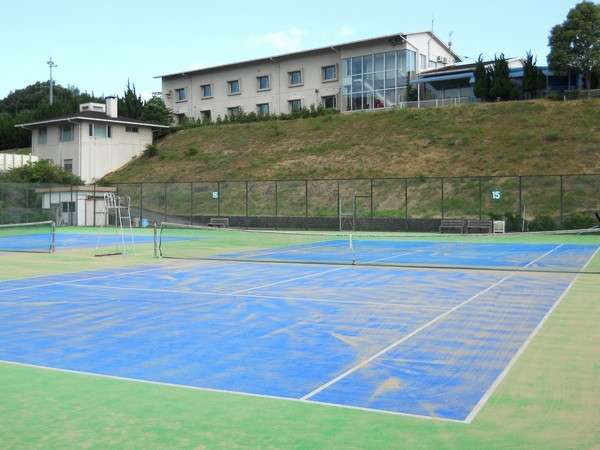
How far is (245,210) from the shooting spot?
156 ft

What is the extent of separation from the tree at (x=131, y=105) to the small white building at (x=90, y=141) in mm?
4815

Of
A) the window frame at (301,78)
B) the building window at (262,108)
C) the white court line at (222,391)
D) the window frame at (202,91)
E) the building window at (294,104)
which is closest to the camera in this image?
the white court line at (222,391)

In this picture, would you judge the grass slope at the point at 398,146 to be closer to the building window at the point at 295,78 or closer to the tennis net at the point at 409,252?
the building window at the point at 295,78

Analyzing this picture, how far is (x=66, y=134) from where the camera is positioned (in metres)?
58.7

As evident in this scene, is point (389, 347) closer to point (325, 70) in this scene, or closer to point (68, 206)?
point (68, 206)

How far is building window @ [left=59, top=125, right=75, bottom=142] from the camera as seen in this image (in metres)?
58.2

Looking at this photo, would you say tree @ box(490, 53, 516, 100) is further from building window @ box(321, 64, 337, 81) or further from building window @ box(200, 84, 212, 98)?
building window @ box(200, 84, 212, 98)

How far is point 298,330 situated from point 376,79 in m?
54.6

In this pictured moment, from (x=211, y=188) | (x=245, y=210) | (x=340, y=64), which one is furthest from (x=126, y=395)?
(x=340, y=64)

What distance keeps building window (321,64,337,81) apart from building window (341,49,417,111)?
1.49 metres

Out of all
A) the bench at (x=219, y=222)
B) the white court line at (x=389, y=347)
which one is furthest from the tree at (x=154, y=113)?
the white court line at (x=389, y=347)

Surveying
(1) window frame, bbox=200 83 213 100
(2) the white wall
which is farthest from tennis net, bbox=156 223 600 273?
(1) window frame, bbox=200 83 213 100

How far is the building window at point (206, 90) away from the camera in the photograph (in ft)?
240

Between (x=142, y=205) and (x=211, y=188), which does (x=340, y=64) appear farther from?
(x=142, y=205)
